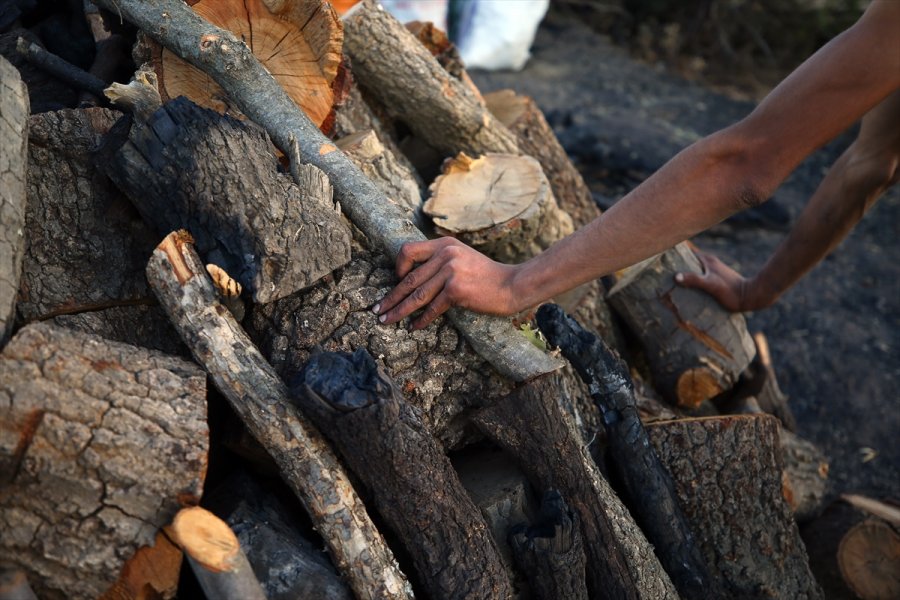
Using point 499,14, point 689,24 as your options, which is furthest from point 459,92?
point 689,24

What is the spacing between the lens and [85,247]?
2.13 meters

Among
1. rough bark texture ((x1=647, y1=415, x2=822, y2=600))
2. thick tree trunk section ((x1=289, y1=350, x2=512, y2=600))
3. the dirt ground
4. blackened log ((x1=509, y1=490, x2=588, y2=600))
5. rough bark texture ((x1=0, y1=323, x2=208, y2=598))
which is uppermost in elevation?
rough bark texture ((x1=0, y1=323, x2=208, y2=598))

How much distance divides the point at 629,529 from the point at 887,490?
75.1 inches

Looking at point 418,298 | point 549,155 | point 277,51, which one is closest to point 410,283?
point 418,298

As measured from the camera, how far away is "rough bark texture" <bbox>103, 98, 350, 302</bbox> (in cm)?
192

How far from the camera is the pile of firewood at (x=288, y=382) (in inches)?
64.4

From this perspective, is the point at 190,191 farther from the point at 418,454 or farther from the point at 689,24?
the point at 689,24

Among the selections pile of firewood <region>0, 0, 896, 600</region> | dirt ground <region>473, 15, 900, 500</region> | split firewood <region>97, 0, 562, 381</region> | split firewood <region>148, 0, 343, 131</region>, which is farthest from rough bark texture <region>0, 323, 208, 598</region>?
dirt ground <region>473, 15, 900, 500</region>

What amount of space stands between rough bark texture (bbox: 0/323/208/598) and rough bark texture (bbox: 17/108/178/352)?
1.34ft

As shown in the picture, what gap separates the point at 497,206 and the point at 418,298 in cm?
67

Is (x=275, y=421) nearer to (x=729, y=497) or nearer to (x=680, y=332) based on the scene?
(x=729, y=497)

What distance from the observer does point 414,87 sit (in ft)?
9.34

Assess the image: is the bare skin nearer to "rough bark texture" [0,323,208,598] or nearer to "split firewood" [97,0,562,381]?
"split firewood" [97,0,562,381]

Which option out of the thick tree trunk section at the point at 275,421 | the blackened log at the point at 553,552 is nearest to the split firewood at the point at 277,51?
the thick tree trunk section at the point at 275,421
